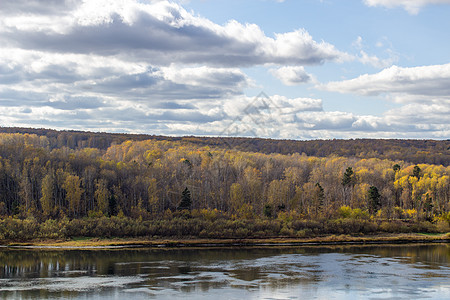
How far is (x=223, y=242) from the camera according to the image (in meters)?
72.6

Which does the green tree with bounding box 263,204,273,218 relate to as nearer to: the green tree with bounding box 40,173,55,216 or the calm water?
the calm water

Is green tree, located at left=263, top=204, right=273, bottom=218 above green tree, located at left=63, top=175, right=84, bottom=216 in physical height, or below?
below

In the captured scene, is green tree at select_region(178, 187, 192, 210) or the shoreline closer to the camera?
the shoreline

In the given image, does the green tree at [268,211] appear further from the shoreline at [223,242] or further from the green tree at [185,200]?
the green tree at [185,200]

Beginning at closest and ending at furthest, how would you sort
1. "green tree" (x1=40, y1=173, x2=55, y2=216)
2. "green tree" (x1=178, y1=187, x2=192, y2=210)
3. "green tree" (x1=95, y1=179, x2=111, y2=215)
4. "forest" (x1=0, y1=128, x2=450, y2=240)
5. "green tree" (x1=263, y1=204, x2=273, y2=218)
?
1. "forest" (x1=0, y1=128, x2=450, y2=240)
2. "green tree" (x1=40, y1=173, x2=55, y2=216)
3. "green tree" (x1=95, y1=179, x2=111, y2=215)
4. "green tree" (x1=263, y1=204, x2=273, y2=218)
5. "green tree" (x1=178, y1=187, x2=192, y2=210)

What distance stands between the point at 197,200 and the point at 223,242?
87.1 ft

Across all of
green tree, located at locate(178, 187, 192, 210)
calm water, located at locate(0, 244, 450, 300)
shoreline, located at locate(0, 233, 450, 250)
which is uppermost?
green tree, located at locate(178, 187, 192, 210)

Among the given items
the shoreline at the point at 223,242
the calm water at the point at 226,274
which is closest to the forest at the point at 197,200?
the shoreline at the point at 223,242

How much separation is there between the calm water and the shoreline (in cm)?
406

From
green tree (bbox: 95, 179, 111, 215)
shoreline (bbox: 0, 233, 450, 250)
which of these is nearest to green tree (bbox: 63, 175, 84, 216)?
green tree (bbox: 95, 179, 111, 215)

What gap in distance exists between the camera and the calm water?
37.5 metres

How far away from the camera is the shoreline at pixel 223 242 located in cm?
6794

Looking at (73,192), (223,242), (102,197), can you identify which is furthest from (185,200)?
(73,192)

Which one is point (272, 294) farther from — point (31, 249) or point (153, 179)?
point (153, 179)
